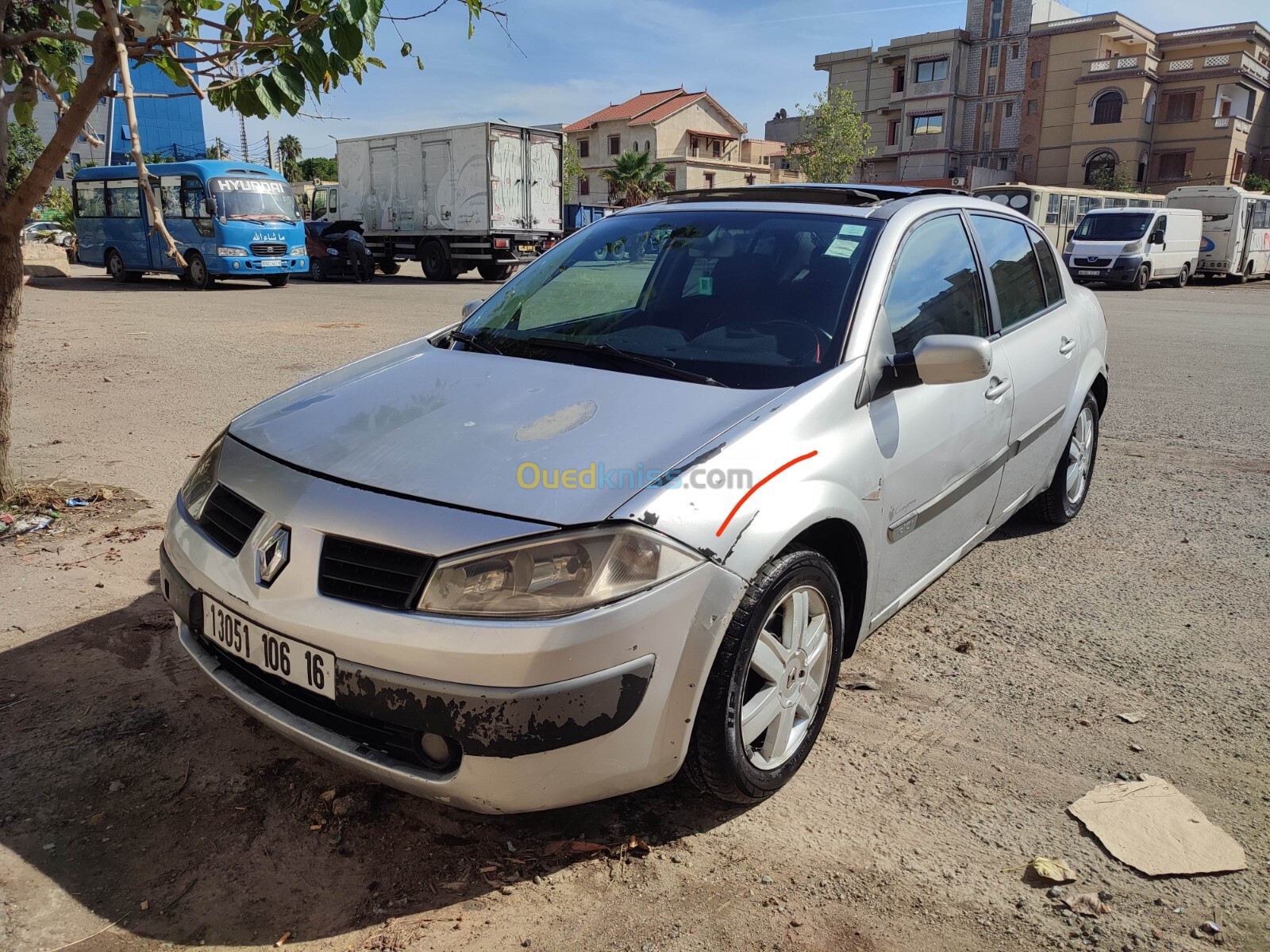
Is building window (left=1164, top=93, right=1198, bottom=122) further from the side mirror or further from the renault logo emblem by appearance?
the renault logo emblem

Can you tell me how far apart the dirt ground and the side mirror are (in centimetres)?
113

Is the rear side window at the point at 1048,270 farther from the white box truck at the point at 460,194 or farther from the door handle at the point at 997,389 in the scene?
→ the white box truck at the point at 460,194

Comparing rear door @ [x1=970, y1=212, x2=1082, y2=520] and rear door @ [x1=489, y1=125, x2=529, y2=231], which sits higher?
rear door @ [x1=489, y1=125, x2=529, y2=231]

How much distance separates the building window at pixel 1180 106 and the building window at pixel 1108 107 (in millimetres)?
3074

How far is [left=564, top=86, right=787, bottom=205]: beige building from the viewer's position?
216 ft

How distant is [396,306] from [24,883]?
52.6 feet

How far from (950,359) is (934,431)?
0.39 meters

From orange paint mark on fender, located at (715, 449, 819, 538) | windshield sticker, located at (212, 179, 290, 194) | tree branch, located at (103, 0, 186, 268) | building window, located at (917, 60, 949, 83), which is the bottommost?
orange paint mark on fender, located at (715, 449, 819, 538)

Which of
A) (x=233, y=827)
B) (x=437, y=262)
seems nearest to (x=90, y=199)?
(x=437, y=262)

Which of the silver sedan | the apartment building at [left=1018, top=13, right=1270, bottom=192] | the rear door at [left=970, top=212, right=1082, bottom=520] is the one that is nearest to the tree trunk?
the silver sedan

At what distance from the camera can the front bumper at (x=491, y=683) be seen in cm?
202

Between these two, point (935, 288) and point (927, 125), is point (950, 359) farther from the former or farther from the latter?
point (927, 125)

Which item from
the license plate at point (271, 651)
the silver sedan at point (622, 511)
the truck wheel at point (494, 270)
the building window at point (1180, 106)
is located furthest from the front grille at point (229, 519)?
the building window at point (1180, 106)

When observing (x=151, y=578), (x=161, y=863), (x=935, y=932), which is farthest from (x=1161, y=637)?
(x=151, y=578)
